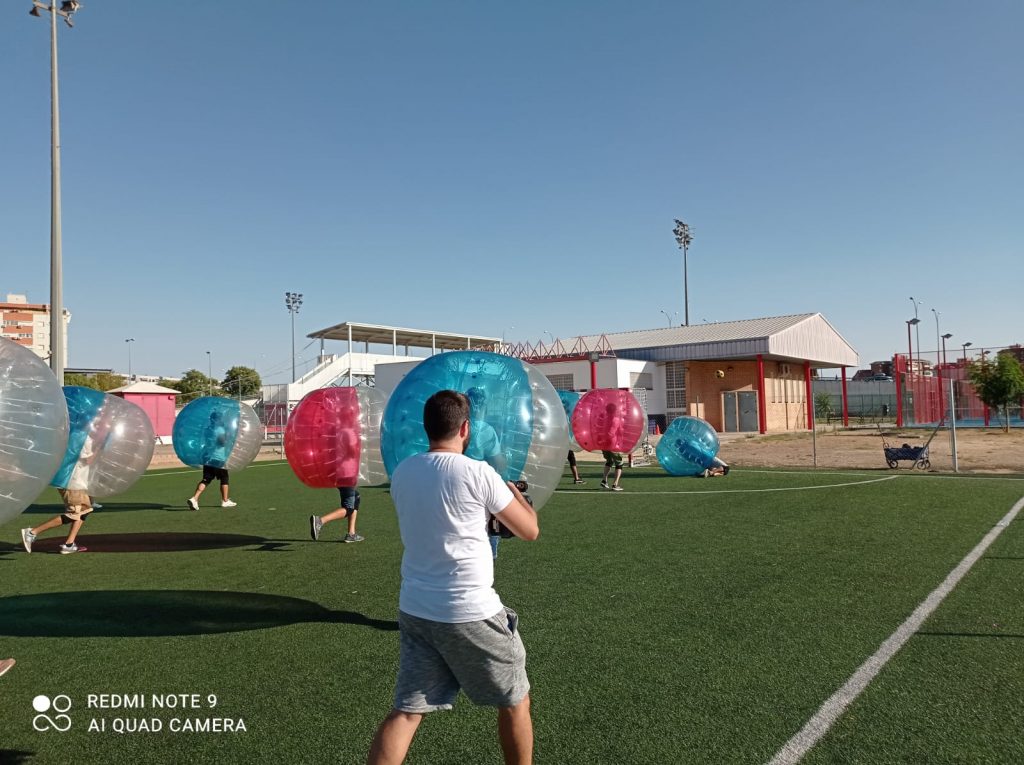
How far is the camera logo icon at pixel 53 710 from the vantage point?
3977mm

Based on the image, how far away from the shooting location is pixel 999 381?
3272 centimetres

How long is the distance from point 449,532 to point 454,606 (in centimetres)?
31

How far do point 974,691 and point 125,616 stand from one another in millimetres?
6485

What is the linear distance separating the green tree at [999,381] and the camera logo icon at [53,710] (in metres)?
37.4

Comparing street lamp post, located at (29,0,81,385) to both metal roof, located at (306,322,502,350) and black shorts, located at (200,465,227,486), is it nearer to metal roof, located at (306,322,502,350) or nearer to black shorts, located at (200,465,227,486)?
black shorts, located at (200,465,227,486)

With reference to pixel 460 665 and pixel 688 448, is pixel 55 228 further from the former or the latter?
pixel 460 665

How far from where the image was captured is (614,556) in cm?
815

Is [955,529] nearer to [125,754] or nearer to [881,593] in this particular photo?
[881,593]

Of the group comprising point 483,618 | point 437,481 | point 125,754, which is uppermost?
point 437,481

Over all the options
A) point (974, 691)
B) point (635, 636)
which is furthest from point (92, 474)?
point (974, 691)

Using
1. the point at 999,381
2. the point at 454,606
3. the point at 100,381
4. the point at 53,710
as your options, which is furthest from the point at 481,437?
the point at 100,381

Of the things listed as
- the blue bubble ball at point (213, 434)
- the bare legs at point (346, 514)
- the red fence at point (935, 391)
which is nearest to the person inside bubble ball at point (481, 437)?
the bare legs at point (346, 514)

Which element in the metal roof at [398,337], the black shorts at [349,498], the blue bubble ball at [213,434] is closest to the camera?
the black shorts at [349,498]

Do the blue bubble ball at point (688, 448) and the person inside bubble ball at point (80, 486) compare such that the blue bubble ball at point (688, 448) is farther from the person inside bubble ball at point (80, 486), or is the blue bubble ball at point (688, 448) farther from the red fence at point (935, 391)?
the red fence at point (935, 391)
